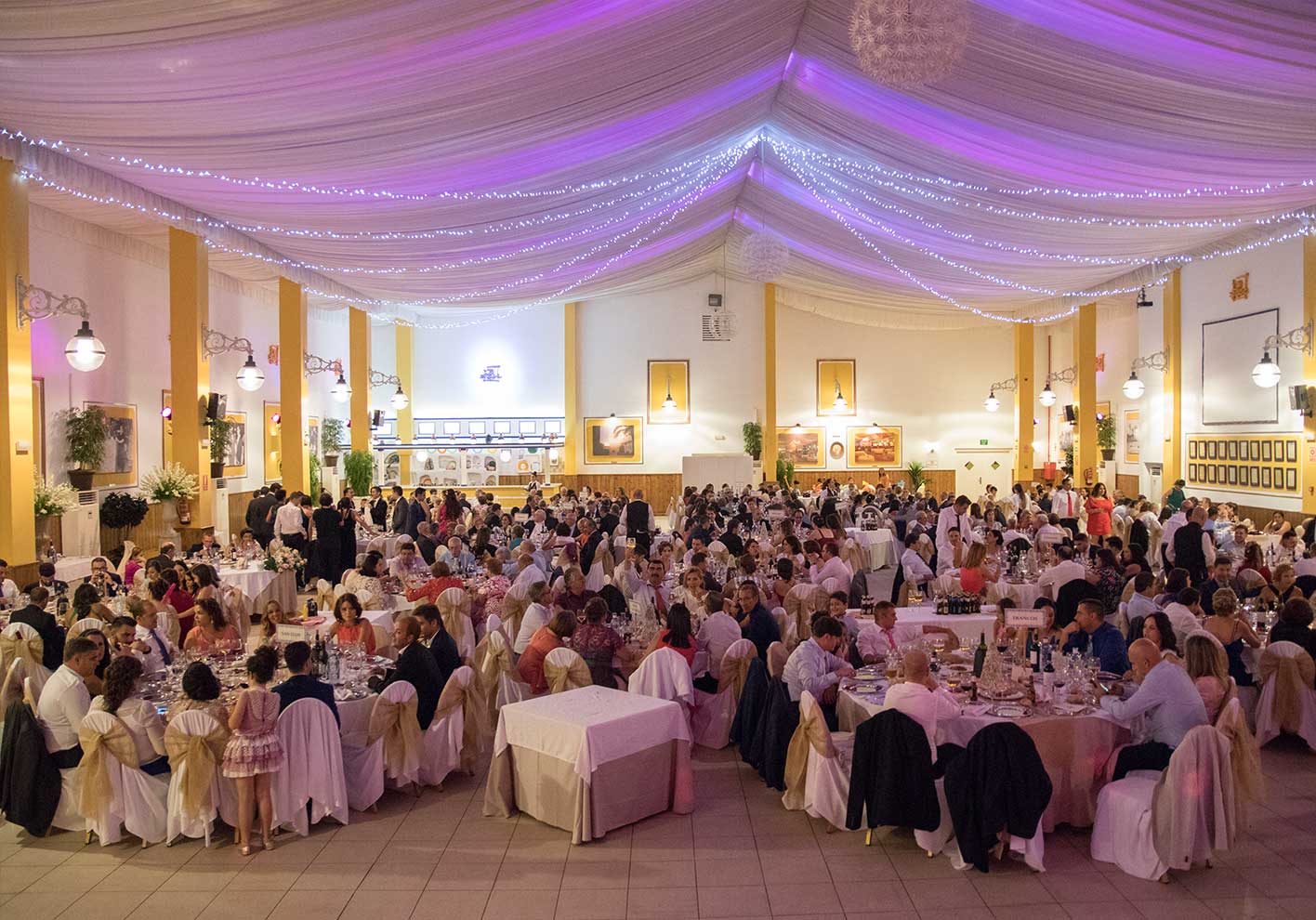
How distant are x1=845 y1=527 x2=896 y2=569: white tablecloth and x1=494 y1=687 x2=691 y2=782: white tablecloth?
8332mm

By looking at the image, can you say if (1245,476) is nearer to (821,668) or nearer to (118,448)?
(821,668)

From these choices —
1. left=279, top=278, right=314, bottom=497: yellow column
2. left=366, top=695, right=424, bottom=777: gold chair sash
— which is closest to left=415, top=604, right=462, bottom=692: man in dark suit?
left=366, top=695, right=424, bottom=777: gold chair sash

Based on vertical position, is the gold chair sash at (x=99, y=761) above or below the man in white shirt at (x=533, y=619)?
below

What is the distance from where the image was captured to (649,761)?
18.0 feet

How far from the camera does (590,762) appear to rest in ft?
16.9

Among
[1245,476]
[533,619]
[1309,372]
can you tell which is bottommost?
[533,619]

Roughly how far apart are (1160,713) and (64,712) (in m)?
5.54

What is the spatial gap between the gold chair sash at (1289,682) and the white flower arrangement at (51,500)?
35.4 feet

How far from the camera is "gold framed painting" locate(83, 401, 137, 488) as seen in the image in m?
13.7

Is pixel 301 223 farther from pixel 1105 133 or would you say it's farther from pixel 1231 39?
pixel 1231 39

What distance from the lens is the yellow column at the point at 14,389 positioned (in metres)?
9.07

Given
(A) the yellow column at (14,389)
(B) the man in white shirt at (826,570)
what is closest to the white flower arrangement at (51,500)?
(A) the yellow column at (14,389)

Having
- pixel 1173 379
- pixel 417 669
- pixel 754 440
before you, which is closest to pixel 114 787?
pixel 417 669

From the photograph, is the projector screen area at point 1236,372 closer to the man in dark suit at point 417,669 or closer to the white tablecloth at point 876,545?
the white tablecloth at point 876,545
